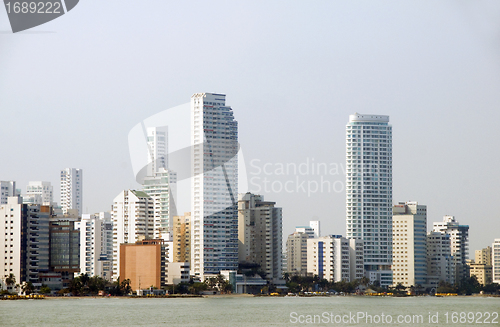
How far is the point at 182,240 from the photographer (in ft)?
192

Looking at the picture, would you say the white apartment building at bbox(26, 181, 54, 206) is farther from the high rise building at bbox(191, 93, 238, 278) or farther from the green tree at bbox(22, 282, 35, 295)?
the green tree at bbox(22, 282, 35, 295)

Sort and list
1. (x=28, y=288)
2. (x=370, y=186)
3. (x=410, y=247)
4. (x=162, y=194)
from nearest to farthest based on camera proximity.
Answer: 1. (x=28, y=288)
2. (x=162, y=194)
3. (x=410, y=247)
4. (x=370, y=186)

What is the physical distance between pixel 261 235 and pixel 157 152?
384 inches

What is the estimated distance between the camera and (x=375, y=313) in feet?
109

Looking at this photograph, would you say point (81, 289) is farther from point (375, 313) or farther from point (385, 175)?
point (385, 175)

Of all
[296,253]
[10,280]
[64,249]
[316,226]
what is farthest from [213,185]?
[316,226]

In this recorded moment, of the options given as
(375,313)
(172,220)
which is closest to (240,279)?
(172,220)

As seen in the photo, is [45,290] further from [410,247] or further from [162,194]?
[410,247]

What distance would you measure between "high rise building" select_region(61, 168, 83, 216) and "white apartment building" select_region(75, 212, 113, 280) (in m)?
25.7

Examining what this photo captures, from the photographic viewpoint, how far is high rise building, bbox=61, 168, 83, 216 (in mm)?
89312

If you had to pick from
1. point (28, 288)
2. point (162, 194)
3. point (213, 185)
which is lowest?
point (28, 288)

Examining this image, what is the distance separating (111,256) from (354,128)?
22104 mm

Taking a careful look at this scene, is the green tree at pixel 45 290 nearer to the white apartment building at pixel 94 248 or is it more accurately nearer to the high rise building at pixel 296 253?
the white apartment building at pixel 94 248

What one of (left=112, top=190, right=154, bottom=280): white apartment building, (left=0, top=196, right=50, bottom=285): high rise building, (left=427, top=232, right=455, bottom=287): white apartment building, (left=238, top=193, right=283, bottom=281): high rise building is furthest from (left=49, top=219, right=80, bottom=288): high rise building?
(left=427, top=232, right=455, bottom=287): white apartment building
